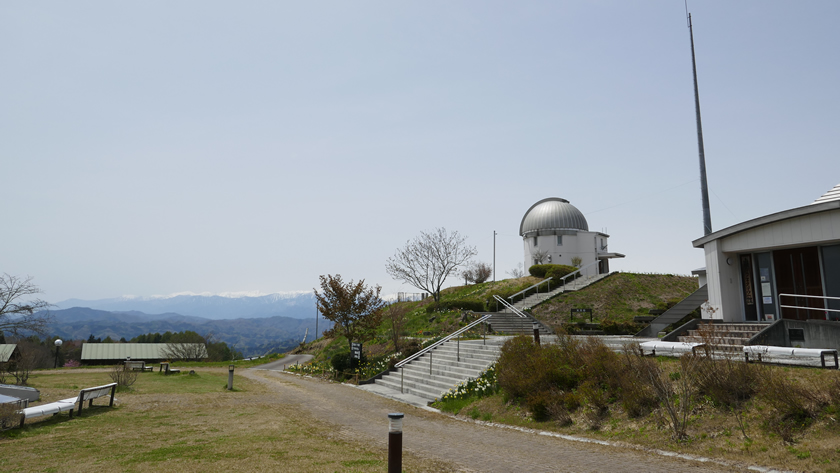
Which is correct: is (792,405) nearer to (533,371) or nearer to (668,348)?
(668,348)

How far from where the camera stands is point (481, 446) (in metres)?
8.66

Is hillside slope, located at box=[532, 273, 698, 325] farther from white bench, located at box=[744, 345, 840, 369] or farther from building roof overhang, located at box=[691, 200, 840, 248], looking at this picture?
white bench, located at box=[744, 345, 840, 369]

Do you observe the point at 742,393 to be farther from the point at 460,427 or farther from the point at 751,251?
the point at 751,251

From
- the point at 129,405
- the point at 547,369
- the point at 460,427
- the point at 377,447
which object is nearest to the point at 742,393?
the point at 547,369

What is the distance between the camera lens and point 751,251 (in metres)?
15.6

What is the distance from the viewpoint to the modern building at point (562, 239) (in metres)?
47.1

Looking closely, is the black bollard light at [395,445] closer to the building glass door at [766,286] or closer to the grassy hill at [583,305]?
the building glass door at [766,286]

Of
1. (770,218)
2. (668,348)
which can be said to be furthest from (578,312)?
(668,348)

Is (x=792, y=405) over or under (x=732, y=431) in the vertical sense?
over

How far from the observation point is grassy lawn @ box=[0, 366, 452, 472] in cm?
690

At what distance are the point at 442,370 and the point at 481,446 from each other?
810 centimetres

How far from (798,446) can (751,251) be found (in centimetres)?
1083

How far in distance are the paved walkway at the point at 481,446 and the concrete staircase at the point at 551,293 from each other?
60.7 feet

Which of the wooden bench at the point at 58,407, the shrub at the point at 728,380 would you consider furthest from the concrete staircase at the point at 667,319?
the wooden bench at the point at 58,407
